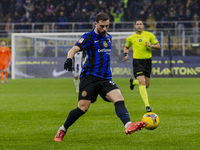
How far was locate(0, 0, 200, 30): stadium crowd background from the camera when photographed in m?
32.4

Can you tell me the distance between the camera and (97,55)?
670 cm

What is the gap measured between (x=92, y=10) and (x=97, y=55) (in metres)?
27.7

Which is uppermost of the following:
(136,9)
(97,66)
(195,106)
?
(136,9)

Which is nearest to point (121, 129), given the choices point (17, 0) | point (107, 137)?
point (107, 137)

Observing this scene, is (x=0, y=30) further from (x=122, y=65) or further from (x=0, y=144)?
(x=0, y=144)

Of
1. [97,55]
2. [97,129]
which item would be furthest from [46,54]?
[97,55]

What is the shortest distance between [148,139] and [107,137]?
0.64 m

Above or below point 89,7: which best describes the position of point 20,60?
below

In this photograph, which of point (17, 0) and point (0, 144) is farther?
point (17, 0)

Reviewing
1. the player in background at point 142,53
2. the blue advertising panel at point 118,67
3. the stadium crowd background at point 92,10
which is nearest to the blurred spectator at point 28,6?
the stadium crowd background at point 92,10

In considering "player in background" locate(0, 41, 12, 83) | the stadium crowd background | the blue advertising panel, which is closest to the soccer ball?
"player in background" locate(0, 41, 12, 83)

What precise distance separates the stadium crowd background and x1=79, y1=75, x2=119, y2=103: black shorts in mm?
24360

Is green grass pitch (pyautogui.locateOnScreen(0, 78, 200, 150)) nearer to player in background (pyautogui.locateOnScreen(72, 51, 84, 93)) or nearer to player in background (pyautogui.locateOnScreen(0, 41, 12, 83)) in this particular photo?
player in background (pyautogui.locateOnScreen(72, 51, 84, 93))

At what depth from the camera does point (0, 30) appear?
31109 mm
